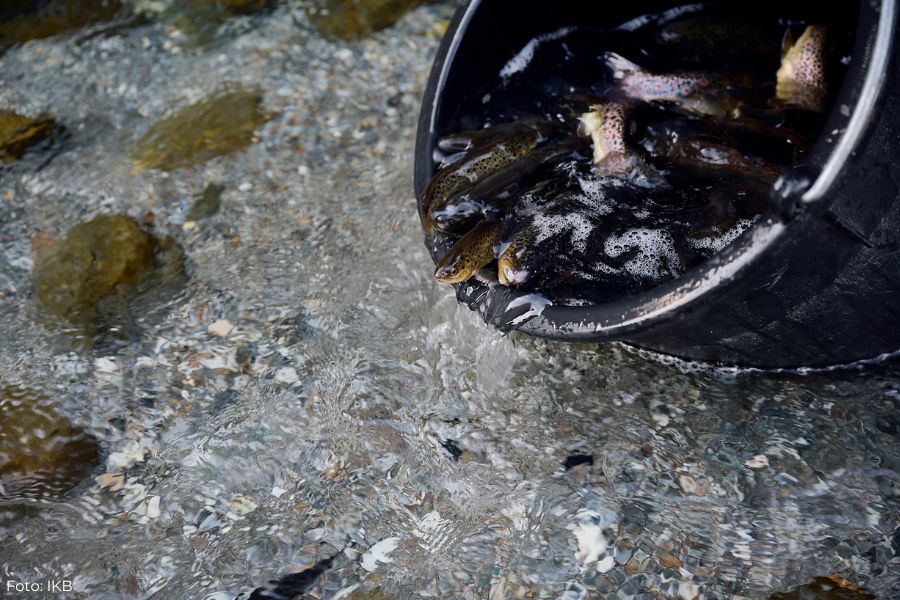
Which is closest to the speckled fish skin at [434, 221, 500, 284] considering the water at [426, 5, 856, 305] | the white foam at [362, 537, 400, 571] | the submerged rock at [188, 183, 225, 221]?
the water at [426, 5, 856, 305]

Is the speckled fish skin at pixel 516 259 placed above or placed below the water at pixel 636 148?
below

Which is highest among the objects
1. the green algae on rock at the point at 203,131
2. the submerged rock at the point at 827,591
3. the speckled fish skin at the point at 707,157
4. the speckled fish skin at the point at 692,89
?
the speckled fish skin at the point at 692,89

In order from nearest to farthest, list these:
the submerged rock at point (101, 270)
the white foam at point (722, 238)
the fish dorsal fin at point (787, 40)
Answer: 1. the white foam at point (722, 238)
2. the fish dorsal fin at point (787, 40)
3. the submerged rock at point (101, 270)

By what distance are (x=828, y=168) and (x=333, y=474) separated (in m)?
1.69

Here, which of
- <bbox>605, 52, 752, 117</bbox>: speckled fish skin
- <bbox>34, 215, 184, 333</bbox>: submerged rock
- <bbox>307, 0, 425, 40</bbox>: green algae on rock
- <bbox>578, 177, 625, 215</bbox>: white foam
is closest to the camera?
<bbox>578, 177, 625, 215</bbox>: white foam

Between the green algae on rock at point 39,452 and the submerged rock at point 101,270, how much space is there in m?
0.42

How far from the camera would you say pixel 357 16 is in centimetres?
427

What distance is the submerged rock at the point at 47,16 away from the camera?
14.8 ft

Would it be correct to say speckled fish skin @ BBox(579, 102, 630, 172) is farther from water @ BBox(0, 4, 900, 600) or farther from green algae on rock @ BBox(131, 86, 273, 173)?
green algae on rock @ BBox(131, 86, 273, 173)

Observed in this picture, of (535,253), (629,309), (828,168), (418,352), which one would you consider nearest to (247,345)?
(418,352)

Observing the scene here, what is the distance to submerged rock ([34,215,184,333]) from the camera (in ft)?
10.1

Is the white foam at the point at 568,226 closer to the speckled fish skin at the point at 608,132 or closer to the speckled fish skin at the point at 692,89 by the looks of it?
the speckled fish skin at the point at 608,132

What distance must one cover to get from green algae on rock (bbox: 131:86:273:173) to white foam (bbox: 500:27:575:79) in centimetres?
147

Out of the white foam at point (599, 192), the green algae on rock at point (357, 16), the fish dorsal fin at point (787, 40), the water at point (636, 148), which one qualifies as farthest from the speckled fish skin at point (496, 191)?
the green algae on rock at point (357, 16)
